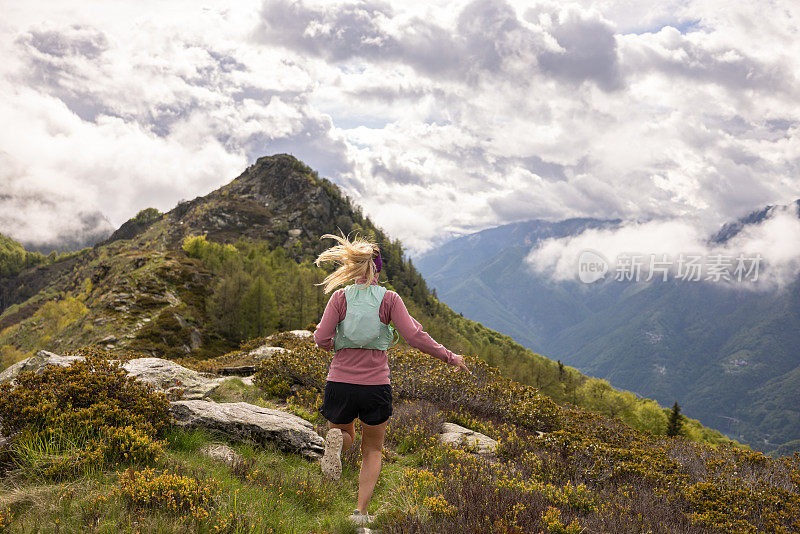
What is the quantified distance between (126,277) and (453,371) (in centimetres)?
4784

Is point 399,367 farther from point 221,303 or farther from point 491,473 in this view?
point 221,303

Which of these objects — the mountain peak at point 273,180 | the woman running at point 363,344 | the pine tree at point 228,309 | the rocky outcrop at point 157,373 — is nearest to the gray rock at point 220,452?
the woman running at point 363,344

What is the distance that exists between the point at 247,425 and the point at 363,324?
3.65 metres

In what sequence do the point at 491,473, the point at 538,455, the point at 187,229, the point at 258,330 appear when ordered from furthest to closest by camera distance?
the point at 187,229 < the point at 258,330 < the point at 538,455 < the point at 491,473

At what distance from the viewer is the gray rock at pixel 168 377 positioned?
8.05 m

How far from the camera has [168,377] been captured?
8.62 meters

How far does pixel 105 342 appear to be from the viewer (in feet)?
109

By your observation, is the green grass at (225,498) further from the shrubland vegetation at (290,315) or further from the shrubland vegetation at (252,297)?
the shrubland vegetation at (252,297)

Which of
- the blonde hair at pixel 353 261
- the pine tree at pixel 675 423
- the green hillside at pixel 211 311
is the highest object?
the blonde hair at pixel 353 261

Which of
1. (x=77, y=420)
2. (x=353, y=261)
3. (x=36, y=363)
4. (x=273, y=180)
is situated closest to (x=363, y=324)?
(x=353, y=261)

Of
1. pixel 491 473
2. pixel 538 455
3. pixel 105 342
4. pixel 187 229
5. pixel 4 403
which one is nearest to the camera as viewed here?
pixel 4 403

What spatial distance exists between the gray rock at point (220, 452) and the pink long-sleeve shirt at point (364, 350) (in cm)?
227

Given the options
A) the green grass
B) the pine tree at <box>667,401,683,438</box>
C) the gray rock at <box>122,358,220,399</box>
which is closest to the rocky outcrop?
the gray rock at <box>122,358,220,399</box>

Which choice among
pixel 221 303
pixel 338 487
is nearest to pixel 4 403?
pixel 338 487
